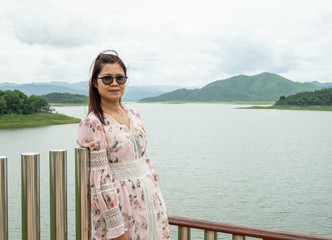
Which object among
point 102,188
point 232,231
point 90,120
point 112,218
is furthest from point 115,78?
point 232,231

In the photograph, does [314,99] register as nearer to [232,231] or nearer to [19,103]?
[19,103]

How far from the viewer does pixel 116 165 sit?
1774mm

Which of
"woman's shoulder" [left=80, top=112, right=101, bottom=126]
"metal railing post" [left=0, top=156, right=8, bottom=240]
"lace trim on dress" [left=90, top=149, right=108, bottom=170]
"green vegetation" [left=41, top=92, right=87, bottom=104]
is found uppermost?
"green vegetation" [left=41, top=92, right=87, bottom=104]

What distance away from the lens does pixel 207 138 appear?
4316 centimetres

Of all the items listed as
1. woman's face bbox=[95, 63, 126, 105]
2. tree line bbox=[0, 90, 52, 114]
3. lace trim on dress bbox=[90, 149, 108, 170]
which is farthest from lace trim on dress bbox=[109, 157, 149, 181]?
tree line bbox=[0, 90, 52, 114]

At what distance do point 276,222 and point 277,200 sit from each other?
12.7 feet

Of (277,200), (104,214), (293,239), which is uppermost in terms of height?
(104,214)

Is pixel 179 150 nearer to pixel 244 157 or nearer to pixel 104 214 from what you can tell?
pixel 244 157

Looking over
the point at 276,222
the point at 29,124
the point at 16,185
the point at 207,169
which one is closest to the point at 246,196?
the point at 276,222

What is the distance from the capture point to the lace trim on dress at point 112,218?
167 cm

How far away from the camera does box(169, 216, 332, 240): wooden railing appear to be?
7.04ft

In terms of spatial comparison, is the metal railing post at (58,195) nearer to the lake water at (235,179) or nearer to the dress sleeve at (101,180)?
the dress sleeve at (101,180)

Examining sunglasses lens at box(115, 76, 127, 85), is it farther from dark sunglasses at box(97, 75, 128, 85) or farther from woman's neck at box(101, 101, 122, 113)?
woman's neck at box(101, 101, 122, 113)

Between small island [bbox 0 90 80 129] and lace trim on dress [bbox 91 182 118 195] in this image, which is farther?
small island [bbox 0 90 80 129]
